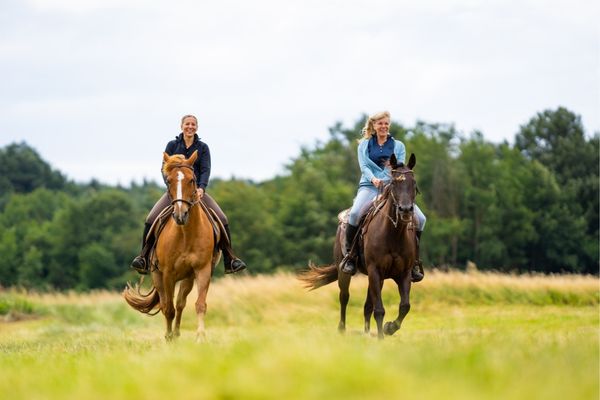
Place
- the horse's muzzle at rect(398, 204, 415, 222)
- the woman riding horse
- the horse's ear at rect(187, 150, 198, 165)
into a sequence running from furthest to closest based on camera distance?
1. the woman riding horse
2. the horse's ear at rect(187, 150, 198, 165)
3. the horse's muzzle at rect(398, 204, 415, 222)

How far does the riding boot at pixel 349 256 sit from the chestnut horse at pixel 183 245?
6.35ft

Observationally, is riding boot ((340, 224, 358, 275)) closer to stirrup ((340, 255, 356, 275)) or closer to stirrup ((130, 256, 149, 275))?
stirrup ((340, 255, 356, 275))

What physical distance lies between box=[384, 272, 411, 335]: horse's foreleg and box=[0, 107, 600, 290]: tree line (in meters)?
52.3

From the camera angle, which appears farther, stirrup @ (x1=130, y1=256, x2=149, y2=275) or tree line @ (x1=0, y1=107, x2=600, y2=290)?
tree line @ (x1=0, y1=107, x2=600, y2=290)

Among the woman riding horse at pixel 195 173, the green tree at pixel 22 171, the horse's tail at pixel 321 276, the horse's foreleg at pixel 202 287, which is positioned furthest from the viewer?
the green tree at pixel 22 171

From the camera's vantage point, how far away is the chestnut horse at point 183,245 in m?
13.0

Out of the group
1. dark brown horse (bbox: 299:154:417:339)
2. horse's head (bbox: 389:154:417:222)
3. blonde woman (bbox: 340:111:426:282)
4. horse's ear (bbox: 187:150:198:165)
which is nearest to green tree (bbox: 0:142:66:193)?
blonde woman (bbox: 340:111:426:282)

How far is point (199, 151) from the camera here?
1432cm

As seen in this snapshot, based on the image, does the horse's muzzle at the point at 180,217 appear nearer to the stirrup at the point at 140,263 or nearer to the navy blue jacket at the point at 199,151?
the navy blue jacket at the point at 199,151

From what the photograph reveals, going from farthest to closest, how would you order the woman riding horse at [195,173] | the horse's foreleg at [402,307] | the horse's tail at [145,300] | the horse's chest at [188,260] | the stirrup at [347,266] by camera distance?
1. the horse's tail at [145,300]
2. the stirrup at [347,266]
3. the woman riding horse at [195,173]
4. the horse's chest at [188,260]
5. the horse's foreleg at [402,307]

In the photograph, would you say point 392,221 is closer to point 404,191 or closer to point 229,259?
point 404,191

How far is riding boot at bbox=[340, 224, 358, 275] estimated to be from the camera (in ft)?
48.4

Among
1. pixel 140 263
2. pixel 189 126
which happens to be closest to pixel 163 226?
pixel 140 263

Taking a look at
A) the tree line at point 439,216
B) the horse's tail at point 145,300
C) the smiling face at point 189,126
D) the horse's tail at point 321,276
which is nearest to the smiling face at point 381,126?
the smiling face at point 189,126
